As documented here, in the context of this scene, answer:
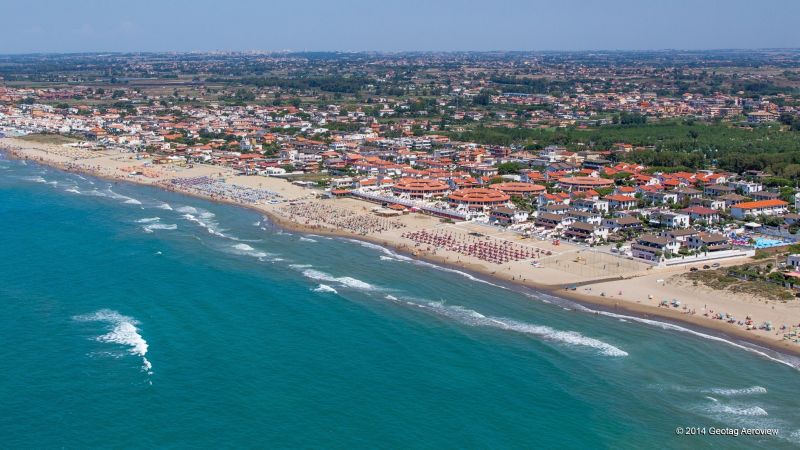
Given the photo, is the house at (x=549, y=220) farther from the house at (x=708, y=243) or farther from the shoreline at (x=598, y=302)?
the shoreline at (x=598, y=302)

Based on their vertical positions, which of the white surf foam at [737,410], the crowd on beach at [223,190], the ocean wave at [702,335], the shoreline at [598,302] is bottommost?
the white surf foam at [737,410]

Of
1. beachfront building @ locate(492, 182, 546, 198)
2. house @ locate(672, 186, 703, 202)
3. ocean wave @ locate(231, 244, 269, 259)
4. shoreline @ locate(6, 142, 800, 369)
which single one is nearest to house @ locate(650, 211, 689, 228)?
house @ locate(672, 186, 703, 202)

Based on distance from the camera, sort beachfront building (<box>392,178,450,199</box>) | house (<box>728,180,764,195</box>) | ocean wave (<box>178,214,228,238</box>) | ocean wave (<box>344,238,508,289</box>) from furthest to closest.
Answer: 1. beachfront building (<box>392,178,450,199</box>)
2. house (<box>728,180,764,195</box>)
3. ocean wave (<box>178,214,228,238</box>)
4. ocean wave (<box>344,238,508,289</box>)

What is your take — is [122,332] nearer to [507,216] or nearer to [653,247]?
[653,247]

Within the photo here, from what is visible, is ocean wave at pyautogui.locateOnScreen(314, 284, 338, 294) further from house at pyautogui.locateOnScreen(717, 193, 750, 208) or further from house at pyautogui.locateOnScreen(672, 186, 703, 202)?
house at pyautogui.locateOnScreen(717, 193, 750, 208)

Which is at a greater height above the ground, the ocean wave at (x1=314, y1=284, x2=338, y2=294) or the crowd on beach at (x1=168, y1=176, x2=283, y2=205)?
the crowd on beach at (x1=168, y1=176, x2=283, y2=205)

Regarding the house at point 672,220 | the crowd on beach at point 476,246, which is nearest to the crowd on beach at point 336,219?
the crowd on beach at point 476,246

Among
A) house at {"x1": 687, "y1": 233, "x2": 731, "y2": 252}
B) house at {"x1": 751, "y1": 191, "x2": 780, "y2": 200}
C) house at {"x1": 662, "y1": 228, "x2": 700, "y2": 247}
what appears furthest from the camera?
house at {"x1": 751, "y1": 191, "x2": 780, "y2": 200}
